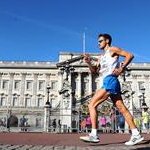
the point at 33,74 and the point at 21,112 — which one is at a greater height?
the point at 33,74

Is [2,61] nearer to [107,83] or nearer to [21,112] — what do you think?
[21,112]

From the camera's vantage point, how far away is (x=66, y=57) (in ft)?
198

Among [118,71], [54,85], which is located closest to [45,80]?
[54,85]

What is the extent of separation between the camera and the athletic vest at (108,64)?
585 centimetres

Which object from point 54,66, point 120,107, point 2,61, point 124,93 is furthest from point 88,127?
point 2,61

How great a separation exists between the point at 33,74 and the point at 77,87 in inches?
411

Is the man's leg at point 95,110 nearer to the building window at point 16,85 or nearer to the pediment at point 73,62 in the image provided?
the pediment at point 73,62

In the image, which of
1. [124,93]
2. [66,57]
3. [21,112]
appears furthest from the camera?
[66,57]

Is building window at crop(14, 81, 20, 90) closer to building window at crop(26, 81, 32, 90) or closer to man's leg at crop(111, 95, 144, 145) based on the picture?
building window at crop(26, 81, 32, 90)

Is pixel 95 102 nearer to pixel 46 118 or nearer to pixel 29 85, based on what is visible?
pixel 46 118

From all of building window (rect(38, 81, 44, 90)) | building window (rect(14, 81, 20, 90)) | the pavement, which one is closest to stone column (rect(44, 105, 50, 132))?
the pavement

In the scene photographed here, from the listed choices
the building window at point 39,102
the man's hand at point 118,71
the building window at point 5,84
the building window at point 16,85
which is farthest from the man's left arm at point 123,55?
the building window at point 5,84

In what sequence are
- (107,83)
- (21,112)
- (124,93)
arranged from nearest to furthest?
(107,83) → (124,93) → (21,112)

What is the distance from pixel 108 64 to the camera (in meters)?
5.92
